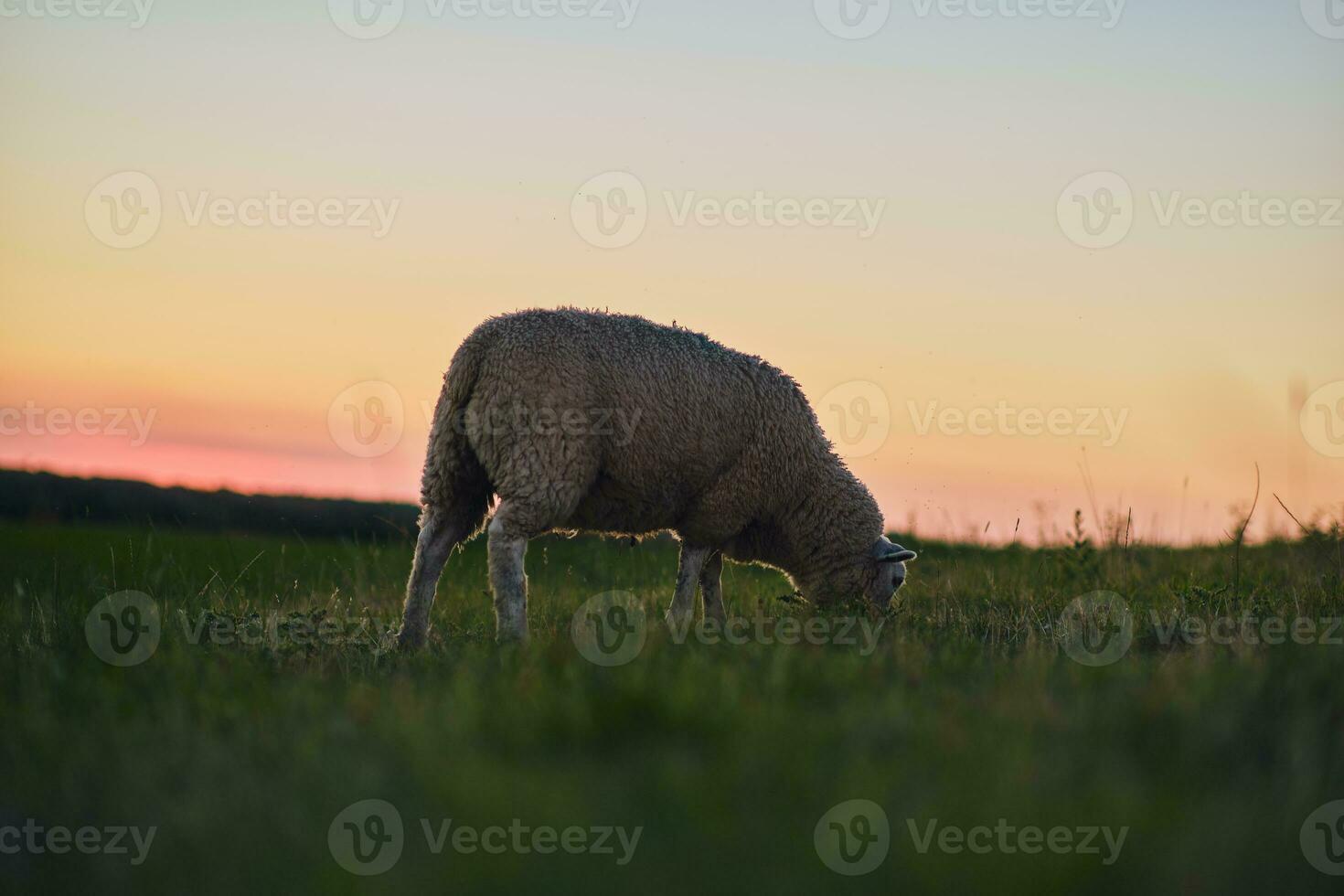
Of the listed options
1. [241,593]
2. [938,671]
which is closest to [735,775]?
[938,671]

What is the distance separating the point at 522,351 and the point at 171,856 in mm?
4365

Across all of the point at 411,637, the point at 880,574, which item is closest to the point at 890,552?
the point at 880,574

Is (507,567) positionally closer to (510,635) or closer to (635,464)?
(510,635)

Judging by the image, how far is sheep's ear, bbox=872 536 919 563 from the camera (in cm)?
888

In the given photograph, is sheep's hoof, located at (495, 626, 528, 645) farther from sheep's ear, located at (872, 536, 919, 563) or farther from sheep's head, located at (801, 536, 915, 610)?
sheep's ear, located at (872, 536, 919, 563)

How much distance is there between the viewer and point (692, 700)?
13.9 feet

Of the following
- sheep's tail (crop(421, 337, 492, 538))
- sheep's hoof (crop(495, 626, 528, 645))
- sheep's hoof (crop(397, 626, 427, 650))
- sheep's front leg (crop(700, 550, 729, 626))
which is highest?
sheep's tail (crop(421, 337, 492, 538))

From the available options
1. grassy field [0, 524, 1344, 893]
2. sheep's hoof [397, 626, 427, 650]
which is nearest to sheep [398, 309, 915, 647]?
sheep's hoof [397, 626, 427, 650]

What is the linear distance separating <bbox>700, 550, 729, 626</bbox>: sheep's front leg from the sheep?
2 centimetres

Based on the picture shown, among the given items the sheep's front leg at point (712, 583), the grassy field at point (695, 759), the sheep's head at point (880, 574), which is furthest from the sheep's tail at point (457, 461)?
the sheep's head at point (880, 574)

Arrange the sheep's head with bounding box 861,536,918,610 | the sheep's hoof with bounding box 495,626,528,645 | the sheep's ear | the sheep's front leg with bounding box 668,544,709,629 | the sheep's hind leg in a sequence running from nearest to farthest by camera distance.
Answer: the sheep's hoof with bounding box 495,626,528,645, the sheep's hind leg, the sheep's front leg with bounding box 668,544,709,629, the sheep's ear, the sheep's head with bounding box 861,536,918,610

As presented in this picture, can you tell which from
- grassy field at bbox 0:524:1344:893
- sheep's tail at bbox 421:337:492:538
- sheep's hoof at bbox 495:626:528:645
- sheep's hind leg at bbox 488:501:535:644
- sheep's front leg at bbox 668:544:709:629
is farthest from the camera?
sheep's front leg at bbox 668:544:709:629

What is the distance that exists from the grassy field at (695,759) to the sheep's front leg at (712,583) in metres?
2.42

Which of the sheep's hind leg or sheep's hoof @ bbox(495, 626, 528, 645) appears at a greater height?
the sheep's hind leg
